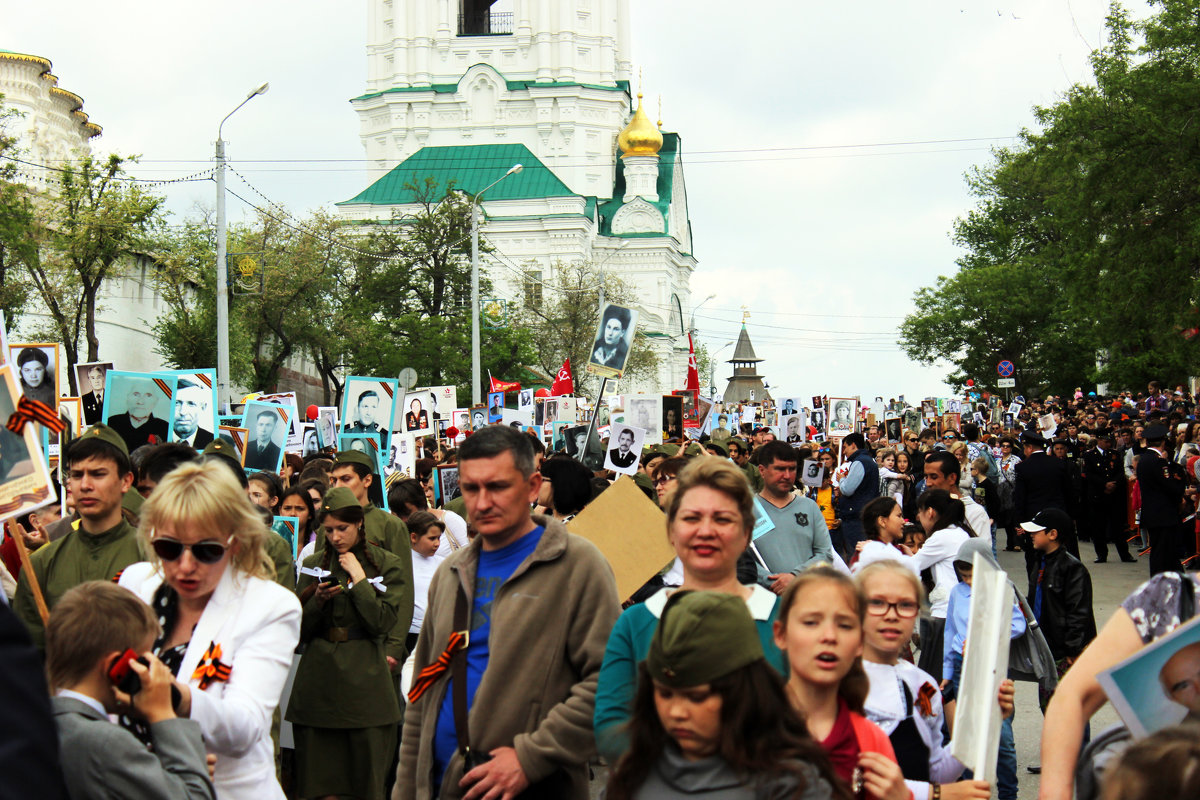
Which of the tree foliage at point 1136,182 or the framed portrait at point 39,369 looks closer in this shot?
the framed portrait at point 39,369

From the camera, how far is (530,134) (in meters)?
78.4

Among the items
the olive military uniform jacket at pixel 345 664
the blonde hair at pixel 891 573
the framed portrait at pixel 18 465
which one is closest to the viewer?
the blonde hair at pixel 891 573

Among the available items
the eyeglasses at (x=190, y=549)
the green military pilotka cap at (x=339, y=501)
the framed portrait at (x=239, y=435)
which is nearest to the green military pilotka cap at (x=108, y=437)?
the green military pilotka cap at (x=339, y=501)

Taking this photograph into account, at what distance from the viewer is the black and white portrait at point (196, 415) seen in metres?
11.6

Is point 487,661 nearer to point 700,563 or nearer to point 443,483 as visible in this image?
point 700,563

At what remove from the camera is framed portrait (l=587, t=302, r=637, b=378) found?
42.8 ft

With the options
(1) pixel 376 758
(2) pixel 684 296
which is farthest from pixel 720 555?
(2) pixel 684 296

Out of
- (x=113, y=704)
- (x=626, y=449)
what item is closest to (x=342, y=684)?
(x=113, y=704)

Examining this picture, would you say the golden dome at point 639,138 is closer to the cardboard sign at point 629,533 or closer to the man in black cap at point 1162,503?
the man in black cap at point 1162,503

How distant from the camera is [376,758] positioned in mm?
6168

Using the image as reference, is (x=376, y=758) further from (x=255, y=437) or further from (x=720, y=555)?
(x=255, y=437)

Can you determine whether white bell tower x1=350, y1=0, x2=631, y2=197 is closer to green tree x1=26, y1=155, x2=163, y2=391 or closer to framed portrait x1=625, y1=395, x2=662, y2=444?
green tree x1=26, y1=155, x2=163, y2=391

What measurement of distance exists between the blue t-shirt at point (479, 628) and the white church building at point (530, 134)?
65.9m

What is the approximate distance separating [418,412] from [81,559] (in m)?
14.2
